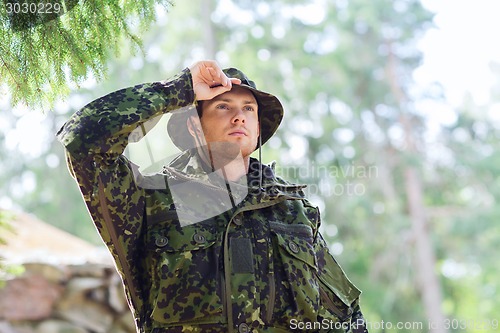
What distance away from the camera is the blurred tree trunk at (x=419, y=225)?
1398 centimetres

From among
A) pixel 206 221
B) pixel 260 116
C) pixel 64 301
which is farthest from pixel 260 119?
pixel 64 301

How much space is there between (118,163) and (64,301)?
4.67 m

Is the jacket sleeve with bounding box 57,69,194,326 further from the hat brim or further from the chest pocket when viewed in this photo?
the hat brim

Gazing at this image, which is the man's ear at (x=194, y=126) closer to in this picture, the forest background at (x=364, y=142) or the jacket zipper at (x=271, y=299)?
the jacket zipper at (x=271, y=299)

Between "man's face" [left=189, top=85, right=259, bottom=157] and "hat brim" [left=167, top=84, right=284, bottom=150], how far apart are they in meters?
0.06

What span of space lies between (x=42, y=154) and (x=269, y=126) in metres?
14.2

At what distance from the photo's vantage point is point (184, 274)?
2.51 meters

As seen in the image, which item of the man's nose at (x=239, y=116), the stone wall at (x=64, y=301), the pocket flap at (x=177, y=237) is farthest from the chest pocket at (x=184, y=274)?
the stone wall at (x=64, y=301)

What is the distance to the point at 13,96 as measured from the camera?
2.73 metres

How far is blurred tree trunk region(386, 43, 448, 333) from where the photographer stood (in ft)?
45.9

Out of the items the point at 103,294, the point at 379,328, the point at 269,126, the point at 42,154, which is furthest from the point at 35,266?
the point at 42,154

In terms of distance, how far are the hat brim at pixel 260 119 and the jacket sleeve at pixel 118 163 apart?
1.31 ft
